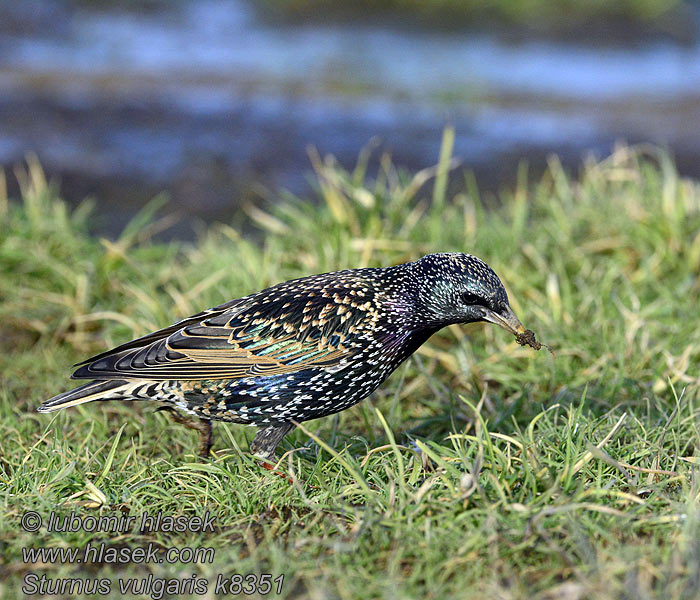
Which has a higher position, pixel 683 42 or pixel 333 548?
pixel 683 42

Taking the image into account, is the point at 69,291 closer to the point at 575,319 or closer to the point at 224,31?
the point at 575,319

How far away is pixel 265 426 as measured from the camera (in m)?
3.90

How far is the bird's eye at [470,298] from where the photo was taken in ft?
12.2

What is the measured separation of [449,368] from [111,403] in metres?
1.91

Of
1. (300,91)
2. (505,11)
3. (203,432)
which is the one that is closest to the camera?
(203,432)

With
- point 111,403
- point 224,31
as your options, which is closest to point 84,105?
point 224,31

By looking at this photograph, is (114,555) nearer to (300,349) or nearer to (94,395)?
(94,395)

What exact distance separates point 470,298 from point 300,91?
992 centimetres

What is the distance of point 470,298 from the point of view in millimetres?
3730

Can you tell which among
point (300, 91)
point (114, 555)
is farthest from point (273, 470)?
point (300, 91)

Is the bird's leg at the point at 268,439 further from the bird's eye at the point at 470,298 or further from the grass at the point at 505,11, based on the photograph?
the grass at the point at 505,11

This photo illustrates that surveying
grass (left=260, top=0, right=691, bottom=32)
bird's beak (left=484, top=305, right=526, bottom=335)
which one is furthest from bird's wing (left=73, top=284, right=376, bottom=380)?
grass (left=260, top=0, right=691, bottom=32)

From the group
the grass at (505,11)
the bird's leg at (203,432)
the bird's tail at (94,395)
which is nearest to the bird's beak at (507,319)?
the bird's leg at (203,432)

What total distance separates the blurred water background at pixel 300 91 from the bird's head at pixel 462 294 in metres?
4.41
